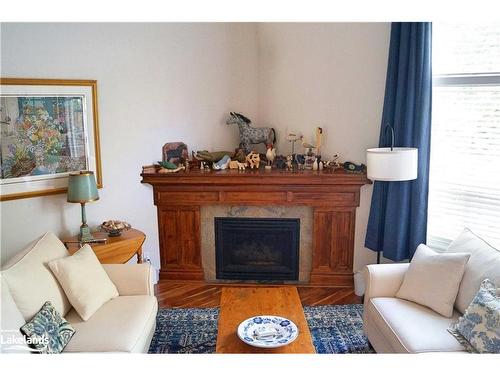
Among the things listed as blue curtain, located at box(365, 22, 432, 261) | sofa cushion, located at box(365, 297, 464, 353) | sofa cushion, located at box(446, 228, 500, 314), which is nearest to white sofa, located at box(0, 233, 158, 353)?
sofa cushion, located at box(365, 297, 464, 353)

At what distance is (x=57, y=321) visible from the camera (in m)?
2.18

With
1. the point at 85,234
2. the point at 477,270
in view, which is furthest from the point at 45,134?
the point at 477,270

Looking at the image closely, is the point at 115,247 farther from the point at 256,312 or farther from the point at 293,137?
the point at 293,137

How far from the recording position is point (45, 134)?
3219 mm

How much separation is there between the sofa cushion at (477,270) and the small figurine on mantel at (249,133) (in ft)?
6.98

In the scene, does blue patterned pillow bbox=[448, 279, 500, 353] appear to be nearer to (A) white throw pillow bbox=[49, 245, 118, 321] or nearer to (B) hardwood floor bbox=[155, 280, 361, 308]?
Result: (B) hardwood floor bbox=[155, 280, 361, 308]

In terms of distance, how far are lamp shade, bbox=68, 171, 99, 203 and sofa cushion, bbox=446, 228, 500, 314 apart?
2.70m

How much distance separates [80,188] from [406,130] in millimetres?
2647

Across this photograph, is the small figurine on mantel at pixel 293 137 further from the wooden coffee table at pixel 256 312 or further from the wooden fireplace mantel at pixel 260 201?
the wooden coffee table at pixel 256 312

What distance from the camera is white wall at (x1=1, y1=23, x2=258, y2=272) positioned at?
3117 millimetres

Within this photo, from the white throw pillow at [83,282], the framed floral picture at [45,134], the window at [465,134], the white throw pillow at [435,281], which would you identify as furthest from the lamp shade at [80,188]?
the window at [465,134]

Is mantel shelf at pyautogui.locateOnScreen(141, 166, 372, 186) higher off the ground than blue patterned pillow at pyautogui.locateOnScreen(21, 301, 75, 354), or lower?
higher

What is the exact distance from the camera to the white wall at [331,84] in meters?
3.63

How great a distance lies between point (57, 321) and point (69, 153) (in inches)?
63.7
